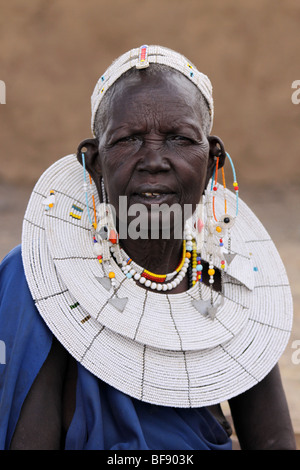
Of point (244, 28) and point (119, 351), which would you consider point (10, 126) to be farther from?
point (119, 351)

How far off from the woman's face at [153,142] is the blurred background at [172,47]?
230 inches

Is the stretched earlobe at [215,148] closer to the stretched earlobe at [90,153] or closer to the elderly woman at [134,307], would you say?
the elderly woman at [134,307]

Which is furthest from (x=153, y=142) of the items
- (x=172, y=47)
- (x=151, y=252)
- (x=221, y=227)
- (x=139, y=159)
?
(x=172, y=47)

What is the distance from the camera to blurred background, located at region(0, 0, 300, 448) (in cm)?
792

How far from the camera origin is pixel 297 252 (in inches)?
267

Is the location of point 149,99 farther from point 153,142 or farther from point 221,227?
point 221,227

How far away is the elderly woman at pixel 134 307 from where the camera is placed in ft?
5.60

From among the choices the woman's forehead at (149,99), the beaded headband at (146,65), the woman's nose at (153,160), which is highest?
the beaded headband at (146,65)

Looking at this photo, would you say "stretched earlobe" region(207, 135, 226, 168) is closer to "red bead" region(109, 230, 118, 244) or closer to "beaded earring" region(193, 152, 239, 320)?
"beaded earring" region(193, 152, 239, 320)

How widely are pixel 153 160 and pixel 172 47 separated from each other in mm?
6624

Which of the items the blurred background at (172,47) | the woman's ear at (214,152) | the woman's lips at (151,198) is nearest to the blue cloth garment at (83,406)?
the woman's lips at (151,198)

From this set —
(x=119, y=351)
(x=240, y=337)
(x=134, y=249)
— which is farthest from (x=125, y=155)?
(x=240, y=337)
